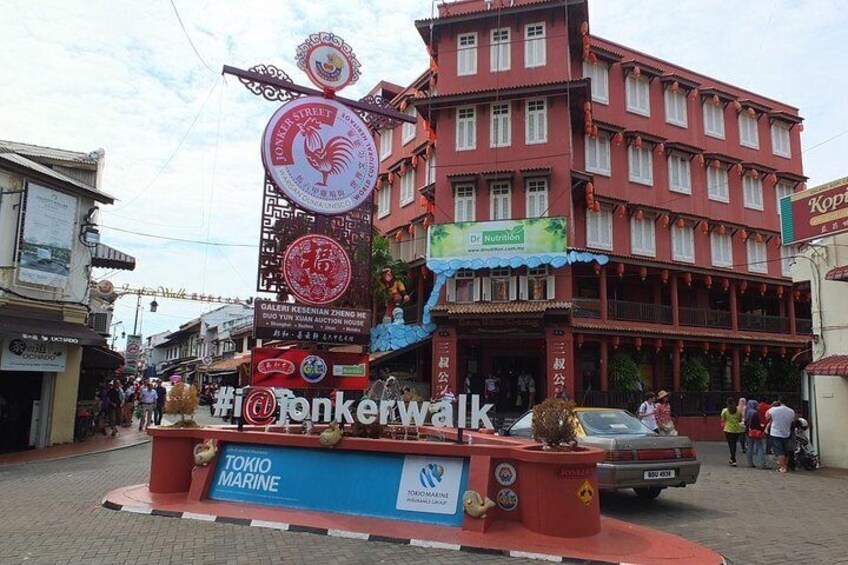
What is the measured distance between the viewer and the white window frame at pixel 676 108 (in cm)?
2959

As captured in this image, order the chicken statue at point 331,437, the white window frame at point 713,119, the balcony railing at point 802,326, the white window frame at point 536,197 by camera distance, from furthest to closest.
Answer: the balcony railing at point 802,326 < the white window frame at point 713,119 < the white window frame at point 536,197 < the chicken statue at point 331,437

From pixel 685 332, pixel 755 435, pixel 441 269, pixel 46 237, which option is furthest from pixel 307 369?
pixel 685 332

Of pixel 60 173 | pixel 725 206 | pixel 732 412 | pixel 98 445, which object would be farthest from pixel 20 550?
pixel 725 206

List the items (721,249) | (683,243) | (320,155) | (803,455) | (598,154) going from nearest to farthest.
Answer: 1. (320,155)
2. (803,455)
3. (598,154)
4. (683,243)
5. (721,249)

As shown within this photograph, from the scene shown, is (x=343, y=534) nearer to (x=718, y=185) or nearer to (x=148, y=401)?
(x=148, y=401)

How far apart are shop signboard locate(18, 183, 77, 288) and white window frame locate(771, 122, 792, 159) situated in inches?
1280

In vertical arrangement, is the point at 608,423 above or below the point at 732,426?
above

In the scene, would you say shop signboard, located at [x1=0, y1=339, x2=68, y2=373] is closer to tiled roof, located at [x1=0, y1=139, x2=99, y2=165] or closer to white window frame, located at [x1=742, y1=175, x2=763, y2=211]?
tiled roof, located at [x1=0, y1=139, x2=99, y2=165]

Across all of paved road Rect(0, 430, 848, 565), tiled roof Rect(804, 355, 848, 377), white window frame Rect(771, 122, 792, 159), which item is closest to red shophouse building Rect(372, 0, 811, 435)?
white window frame Rect(771, 122, 792, 159)

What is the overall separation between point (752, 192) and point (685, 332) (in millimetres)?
10382

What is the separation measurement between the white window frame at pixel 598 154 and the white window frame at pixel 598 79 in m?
1.77

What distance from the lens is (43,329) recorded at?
55.2 ft

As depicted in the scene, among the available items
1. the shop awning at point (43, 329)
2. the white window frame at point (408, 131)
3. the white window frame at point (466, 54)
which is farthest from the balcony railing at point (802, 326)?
the shop awning at point (43, 329)

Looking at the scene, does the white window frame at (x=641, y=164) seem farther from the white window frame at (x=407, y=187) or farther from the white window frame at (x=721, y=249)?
the white window frame at (x=407, y=187)
